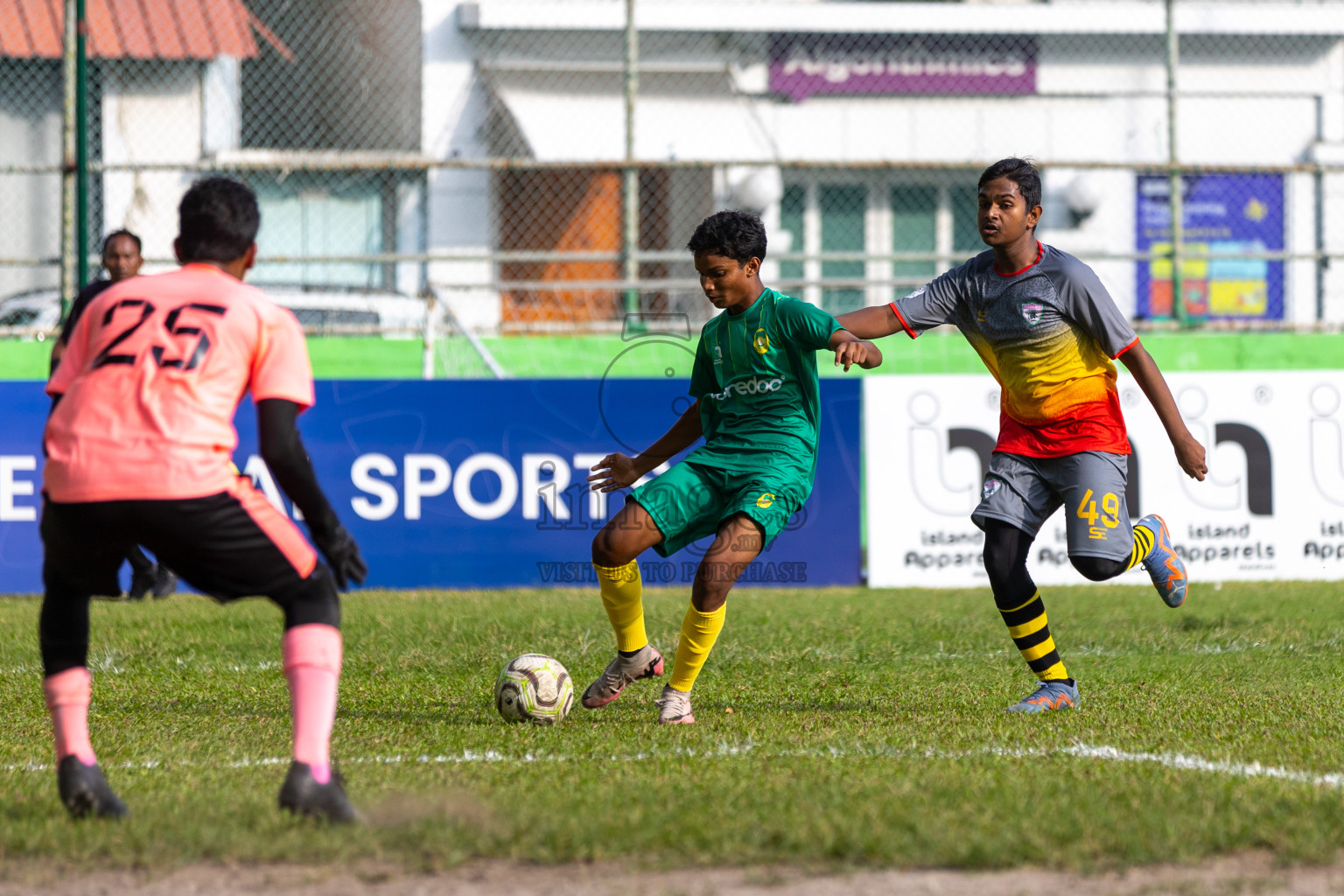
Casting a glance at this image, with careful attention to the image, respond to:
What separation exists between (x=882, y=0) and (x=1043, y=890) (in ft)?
58.1

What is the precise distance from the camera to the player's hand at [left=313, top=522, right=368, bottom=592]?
3719 millimetres

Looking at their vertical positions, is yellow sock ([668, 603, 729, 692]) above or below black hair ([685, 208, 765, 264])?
below

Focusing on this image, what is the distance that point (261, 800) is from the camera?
390cm

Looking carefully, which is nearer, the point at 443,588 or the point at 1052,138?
the point at 443,588

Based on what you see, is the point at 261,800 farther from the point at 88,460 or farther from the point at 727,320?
the point at 727,320

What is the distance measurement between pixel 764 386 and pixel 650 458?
56cm

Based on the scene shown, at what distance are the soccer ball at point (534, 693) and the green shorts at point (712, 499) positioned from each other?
1.95ft

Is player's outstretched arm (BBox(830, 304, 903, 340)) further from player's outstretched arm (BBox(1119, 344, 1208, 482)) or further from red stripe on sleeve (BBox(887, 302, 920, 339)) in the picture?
player's outstretched arm (BBox(1119, 344, 1208, 482))

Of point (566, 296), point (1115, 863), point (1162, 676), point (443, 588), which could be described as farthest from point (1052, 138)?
point (1115, 863)

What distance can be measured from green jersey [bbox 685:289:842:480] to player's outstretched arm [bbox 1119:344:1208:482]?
1.14 metres

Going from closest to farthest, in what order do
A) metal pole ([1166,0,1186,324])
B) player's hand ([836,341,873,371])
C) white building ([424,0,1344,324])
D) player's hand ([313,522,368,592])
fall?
player's hand ([313,522,368,592])
player's hand ([836,341,873,371])
metal pole ([1166,0,1186,324])
white building ([424,0,1344,324])

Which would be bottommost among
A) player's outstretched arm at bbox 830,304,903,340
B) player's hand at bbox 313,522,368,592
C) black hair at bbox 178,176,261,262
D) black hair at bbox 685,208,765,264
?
player's hand at bbox 313,522,368,592

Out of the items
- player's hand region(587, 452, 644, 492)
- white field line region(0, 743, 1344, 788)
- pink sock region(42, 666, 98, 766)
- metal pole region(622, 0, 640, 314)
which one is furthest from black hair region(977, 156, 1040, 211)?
metal pole region(622, 0, 640, 314)

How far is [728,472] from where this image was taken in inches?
217
